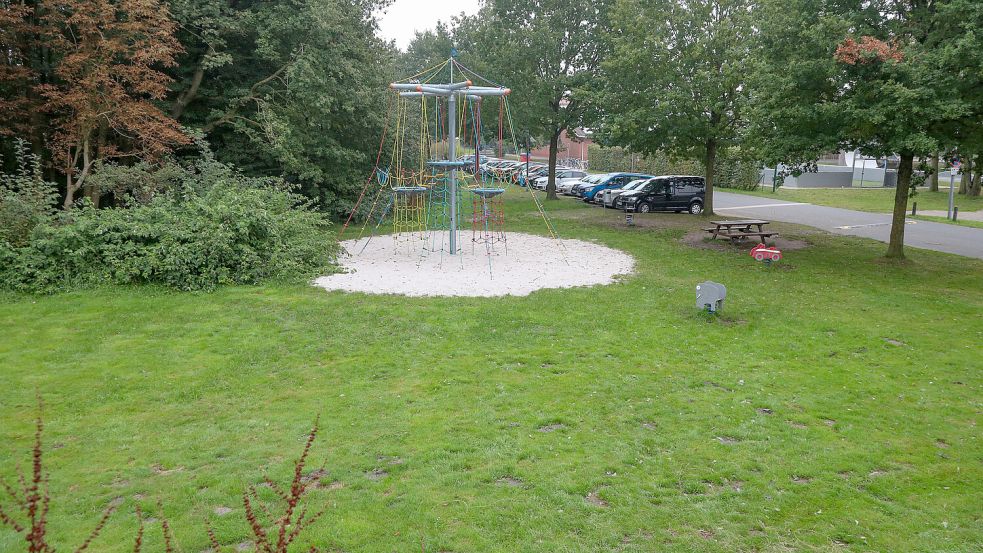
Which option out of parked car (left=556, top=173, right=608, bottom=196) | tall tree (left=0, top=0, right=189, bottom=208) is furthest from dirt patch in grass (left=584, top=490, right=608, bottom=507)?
parked car (left=556, top=173, right=608, bottom=196)

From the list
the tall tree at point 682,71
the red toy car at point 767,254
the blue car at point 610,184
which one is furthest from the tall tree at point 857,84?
the blue car at point 610,184

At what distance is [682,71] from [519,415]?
1902 centimetres

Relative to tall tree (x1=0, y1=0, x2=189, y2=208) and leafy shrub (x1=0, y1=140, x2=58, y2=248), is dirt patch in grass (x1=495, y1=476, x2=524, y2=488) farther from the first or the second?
tall tree (x1=0, y1=0, x2=189, y2=208)

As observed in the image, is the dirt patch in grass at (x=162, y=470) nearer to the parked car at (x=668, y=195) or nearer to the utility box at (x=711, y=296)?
the utility box at (x=711, y=296)

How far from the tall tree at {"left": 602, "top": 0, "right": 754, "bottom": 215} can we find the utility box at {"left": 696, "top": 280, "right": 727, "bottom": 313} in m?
12.4

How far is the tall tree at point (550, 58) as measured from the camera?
27562mm

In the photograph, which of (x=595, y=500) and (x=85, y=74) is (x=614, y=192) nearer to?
(x=85, y=74)

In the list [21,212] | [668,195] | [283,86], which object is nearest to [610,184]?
[668,195]

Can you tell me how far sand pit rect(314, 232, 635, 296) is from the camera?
13125mm

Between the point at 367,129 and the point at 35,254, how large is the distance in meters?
12.8

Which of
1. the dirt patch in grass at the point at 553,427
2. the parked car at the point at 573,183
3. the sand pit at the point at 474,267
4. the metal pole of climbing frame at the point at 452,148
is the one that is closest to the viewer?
the dirt patch in grass at the point at 553,427

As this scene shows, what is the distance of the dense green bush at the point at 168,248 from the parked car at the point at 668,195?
1549 cm

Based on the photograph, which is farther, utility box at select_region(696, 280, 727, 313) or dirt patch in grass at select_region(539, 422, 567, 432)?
utility box at select_region(696, 280, 727, 313)

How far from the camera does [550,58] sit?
2812cm
